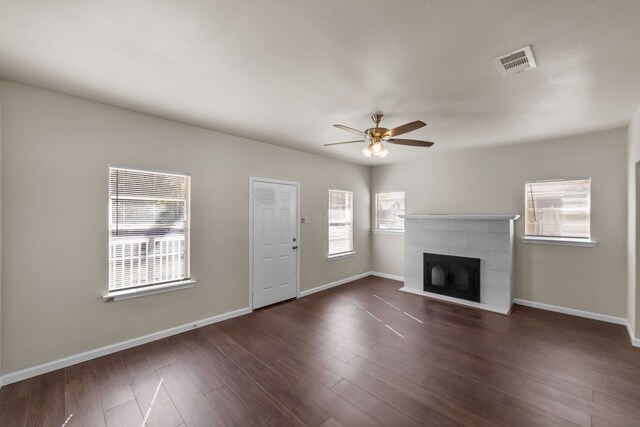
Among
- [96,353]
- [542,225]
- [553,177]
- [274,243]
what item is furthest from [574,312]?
[96,353]

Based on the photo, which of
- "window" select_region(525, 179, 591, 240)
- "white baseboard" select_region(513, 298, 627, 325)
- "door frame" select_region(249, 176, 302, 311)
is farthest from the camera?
"door frame" select_region(249, 176, 302, 311)

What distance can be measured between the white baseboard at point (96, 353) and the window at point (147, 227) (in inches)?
24.5

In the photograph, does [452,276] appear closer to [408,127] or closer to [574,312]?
[574,312]

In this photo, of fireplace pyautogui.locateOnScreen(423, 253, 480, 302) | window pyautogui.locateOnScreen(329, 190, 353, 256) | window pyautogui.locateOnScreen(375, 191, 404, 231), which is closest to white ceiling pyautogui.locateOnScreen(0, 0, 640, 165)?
fireplace pyautogui.locateOnScreen(423, 253, 480, 302)

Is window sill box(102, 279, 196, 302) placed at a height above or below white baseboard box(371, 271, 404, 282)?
above

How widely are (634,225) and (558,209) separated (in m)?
1.06

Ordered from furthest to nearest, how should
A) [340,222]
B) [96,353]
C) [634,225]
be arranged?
[340,222], [634,225], [96,353]

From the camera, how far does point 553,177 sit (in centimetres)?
411

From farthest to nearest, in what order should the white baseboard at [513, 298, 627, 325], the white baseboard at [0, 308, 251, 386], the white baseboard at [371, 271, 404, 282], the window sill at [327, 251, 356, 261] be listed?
the white baseboard at [371, 271, 404, 282]
the window sill at [327, 251, 356, 261]
the white baseboard at [513, 298, 627, 325]
the white baseboard at [0, 308, 251, 386]

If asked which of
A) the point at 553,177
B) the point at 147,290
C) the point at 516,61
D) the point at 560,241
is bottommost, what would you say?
the point at 147,290

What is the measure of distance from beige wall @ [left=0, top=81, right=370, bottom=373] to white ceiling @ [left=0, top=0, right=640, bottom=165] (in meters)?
0.32

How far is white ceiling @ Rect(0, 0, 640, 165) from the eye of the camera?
1546mm

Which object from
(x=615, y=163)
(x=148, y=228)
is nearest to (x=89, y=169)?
(x=148, y=228)

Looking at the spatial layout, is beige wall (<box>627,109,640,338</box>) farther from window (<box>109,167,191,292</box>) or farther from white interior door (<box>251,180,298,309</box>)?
window (<box>109,167,191,292</box>)
